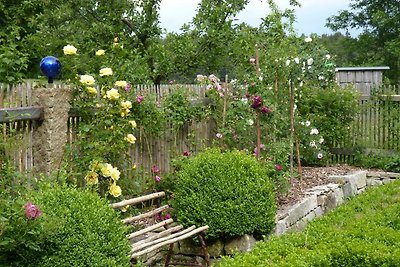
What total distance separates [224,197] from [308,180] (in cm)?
334

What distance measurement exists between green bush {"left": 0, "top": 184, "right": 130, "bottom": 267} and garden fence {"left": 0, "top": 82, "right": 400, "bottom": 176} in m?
0.82

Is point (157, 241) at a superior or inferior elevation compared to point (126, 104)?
inferior

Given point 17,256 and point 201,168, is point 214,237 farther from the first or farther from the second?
point 17,256

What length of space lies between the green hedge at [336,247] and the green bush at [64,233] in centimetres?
84

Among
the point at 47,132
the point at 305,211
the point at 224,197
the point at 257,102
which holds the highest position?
the point at 257,102

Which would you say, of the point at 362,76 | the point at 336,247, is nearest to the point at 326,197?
the point at 336,247

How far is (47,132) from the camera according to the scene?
492cm

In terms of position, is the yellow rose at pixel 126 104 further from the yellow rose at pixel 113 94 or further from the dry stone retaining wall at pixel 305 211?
the dry stone retaining wall at pixel 305 211

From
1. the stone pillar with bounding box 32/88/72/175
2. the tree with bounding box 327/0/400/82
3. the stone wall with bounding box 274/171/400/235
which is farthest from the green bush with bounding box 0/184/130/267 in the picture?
the tree with bounding box 327/0/400/82

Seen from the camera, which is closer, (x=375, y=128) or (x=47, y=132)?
(x=47, y=132)

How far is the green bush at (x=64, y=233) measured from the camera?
3.41 m

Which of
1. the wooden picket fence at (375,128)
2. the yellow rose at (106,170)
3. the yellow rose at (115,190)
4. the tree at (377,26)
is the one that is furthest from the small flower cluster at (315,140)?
the tree at (377,26)

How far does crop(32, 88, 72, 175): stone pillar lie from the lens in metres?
4.91

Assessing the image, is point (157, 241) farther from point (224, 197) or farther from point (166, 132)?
point (166, 132)
